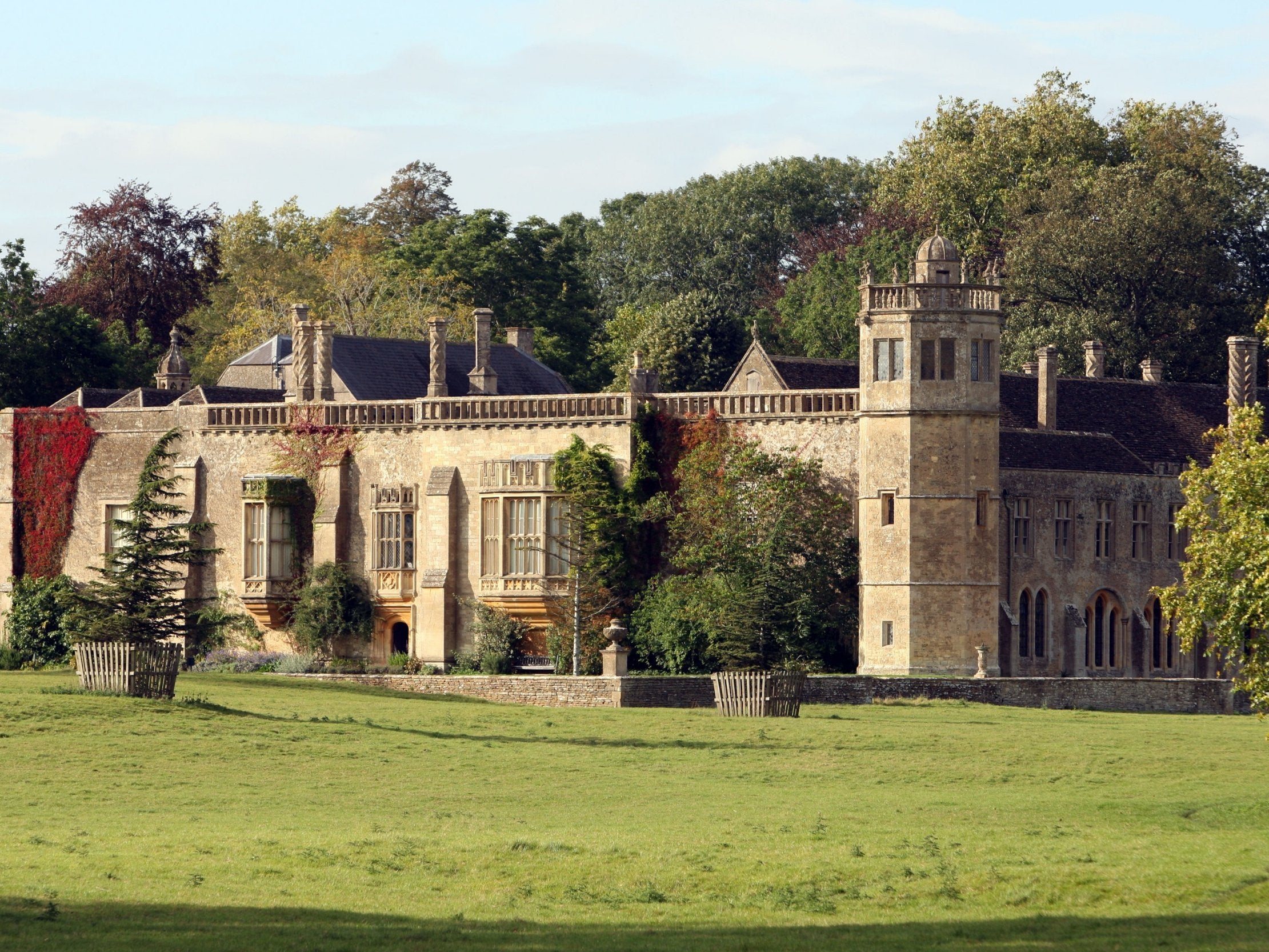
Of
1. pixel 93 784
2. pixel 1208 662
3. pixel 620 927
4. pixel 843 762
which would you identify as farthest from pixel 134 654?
pixel 1208 662

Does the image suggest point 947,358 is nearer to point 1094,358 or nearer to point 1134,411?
point 1134,411

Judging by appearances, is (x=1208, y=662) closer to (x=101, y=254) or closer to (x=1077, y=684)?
(x=1077, y=684)

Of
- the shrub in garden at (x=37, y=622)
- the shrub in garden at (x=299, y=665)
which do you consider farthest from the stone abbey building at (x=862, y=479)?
the shrub in garden at (x=37, y=622)

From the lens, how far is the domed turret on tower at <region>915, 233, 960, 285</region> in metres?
56.3

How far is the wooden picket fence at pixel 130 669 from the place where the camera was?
41.1 metres

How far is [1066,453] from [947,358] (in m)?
7.82

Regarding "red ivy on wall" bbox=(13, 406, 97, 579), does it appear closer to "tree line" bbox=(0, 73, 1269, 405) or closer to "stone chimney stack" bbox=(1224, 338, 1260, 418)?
"tree line" bbox=(0, 73, 1269, 405)

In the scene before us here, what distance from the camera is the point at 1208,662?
6462 centimetres

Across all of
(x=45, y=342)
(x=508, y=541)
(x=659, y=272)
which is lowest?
(x=508, y=541)

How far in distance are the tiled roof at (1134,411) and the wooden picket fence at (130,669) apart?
28.3 metres

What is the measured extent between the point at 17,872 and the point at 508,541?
3620 cm

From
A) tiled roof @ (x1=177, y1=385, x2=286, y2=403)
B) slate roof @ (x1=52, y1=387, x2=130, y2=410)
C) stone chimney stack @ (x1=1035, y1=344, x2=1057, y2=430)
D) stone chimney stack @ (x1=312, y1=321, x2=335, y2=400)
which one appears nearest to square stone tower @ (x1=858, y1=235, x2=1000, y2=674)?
stone chimney stack @ (x1=1035, y1=344, x2=1057, y2=430)

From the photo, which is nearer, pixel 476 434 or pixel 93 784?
pixel 93 784

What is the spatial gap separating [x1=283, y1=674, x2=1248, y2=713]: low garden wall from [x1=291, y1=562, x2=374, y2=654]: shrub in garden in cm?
695
